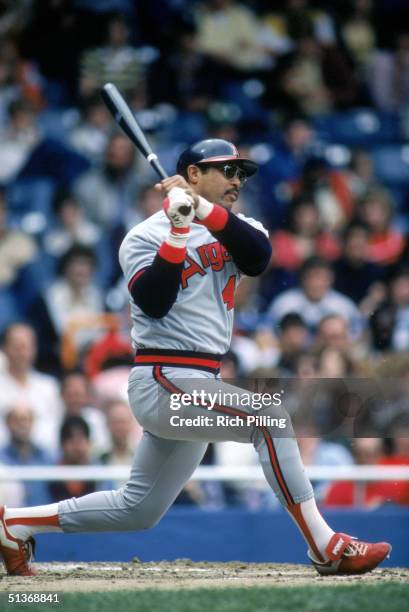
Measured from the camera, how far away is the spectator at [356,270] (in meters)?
8.41

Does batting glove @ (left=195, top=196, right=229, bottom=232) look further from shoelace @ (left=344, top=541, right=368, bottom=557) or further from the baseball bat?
shoelace @ (left=344, top=541, right=368, bottom=557)

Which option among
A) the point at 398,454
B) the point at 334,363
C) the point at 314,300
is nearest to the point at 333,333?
the point at 334,363

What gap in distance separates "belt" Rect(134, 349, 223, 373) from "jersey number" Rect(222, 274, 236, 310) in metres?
0.21

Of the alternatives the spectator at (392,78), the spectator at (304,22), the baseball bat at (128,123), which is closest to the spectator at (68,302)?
the baseball bat at (128,123)

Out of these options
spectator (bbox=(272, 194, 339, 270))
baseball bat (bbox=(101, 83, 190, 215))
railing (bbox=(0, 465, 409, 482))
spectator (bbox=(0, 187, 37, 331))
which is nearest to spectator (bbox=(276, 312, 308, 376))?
spectator (bbox=(272, 194, 339, 270))

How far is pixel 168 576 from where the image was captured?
4.96m

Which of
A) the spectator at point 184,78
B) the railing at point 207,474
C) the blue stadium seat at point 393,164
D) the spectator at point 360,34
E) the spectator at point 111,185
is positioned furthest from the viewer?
the spectator at point 360,34

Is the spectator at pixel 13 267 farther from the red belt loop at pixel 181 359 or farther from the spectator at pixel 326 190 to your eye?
the red belt loop at pixel 181 359

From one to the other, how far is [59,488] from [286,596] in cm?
261

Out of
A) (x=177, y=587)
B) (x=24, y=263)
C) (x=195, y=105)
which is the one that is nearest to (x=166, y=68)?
(x=195, y=105)

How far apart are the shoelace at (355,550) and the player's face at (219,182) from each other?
1.31m

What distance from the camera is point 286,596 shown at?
158 inches

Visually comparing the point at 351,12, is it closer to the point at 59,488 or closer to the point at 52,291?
the point at 52,291

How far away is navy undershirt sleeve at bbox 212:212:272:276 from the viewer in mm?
4359
